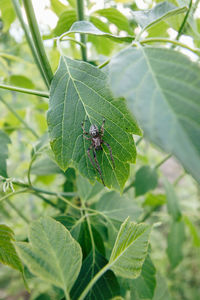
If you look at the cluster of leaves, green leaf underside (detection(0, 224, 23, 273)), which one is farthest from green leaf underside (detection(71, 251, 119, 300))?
green leaf underside (detection(0, 224, 23, 273))

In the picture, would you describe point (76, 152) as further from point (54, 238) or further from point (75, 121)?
point (54, 238)

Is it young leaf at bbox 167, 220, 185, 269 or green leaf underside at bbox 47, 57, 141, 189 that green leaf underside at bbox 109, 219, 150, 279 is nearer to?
green leaf underside at bbox 47, 57, 141, 189

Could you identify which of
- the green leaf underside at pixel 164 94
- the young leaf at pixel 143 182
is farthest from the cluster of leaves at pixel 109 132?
the young leaf at pixel 143 182

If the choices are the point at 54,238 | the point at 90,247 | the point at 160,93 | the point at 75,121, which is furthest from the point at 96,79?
the point at 90,247

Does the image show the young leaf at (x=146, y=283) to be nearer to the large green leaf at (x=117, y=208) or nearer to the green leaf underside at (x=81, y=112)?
the large green leaf at (x=117, y=208)

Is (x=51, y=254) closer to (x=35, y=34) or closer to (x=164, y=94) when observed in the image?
(x=164, y=94)

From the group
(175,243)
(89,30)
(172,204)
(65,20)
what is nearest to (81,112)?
(89,30)
